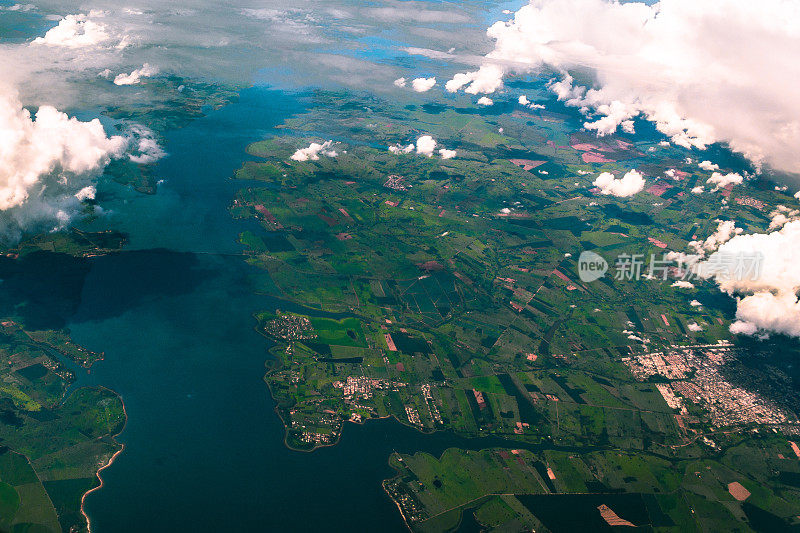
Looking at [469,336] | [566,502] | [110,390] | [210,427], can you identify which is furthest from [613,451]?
[110,390]

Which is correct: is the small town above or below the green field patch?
below

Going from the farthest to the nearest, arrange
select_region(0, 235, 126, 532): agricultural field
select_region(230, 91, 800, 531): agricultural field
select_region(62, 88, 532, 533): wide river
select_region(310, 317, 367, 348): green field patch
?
select_region(310, 317, 367, 348): green field patch, select_region(230, 91, 800, 531): agricultural field, select_region(62, 88, 532, 533): wide river, select_region(0, 235, 126, 532): agricultural field

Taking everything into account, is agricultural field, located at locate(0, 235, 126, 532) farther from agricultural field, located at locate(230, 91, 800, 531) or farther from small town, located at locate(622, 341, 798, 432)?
small town, located at locate(622, 341, 798, 432)

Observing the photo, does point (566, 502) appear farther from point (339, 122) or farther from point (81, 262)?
point (339, 122)

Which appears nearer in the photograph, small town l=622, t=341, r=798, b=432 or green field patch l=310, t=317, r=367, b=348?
small town l=622, t=341, r=798, b=432

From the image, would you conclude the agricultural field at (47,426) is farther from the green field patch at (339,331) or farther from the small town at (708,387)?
the small town at (708,387)

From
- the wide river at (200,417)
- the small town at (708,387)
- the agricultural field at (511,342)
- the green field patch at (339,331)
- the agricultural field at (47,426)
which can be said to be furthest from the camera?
the green field patch at (339,331)

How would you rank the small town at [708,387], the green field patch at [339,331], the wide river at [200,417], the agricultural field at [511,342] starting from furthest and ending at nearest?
1. the green field patch at [339,331]
2. the small town at [708,387]
3. the agricultural field at [511,342]
4. the wide river at [200,417]

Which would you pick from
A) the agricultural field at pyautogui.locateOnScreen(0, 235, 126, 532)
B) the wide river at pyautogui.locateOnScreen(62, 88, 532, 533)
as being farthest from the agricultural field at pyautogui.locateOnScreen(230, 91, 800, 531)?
the agricultural field at pyautogui.locateOnScreen(0, 235, 126, 532)

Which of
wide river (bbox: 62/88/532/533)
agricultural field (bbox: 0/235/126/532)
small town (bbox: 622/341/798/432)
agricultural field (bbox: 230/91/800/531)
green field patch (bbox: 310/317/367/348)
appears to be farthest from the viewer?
green field patch (bbox: 310/317/367/348)

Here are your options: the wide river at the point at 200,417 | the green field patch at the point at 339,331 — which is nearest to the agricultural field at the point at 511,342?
the green field patch at the point at 339,331

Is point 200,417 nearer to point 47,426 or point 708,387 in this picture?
point 47,426

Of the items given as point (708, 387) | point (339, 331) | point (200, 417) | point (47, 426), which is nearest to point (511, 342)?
point (339, 331)
